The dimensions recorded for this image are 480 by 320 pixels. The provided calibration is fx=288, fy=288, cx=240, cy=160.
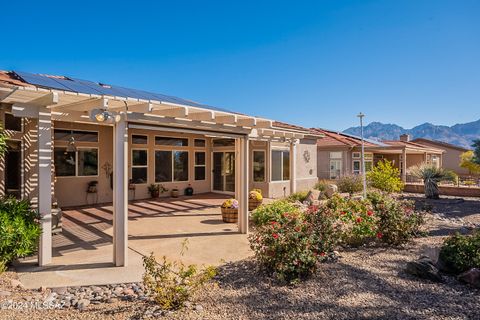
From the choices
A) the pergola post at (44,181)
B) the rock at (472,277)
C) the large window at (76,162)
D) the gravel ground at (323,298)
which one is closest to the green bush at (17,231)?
the pergola post at (44,181)

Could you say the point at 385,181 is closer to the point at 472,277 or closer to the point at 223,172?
the point at 223,172

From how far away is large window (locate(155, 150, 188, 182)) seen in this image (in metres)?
13.6

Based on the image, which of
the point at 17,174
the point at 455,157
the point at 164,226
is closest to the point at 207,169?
the point at 164,226

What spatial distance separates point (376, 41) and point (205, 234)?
1154 centimetres

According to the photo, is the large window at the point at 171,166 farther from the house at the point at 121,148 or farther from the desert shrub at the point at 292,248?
the desert shrub at the point at 292,248

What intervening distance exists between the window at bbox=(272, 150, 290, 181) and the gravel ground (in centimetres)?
963

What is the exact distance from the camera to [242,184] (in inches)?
309

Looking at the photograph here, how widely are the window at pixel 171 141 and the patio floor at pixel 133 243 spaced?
3646 millimetres

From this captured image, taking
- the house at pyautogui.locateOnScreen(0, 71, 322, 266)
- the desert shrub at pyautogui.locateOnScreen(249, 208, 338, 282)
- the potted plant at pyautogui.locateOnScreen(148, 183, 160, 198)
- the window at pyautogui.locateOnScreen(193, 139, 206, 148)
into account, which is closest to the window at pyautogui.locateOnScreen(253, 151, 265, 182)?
the house at pyautogui.locateOnScreen(0, 71, 322, 266)

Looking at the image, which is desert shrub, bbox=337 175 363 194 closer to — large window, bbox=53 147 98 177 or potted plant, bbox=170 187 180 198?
potted plant, bbox=170 187 180 198

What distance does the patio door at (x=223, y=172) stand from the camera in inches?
582

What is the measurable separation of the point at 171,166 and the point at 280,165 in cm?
554

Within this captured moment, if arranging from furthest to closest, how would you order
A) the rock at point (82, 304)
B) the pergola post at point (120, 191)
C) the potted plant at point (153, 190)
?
the potted plant at point (153, 190), the pergola post at point (120, 191), the rock at point (82, 304)

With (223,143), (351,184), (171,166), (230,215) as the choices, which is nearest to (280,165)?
(223,143)
